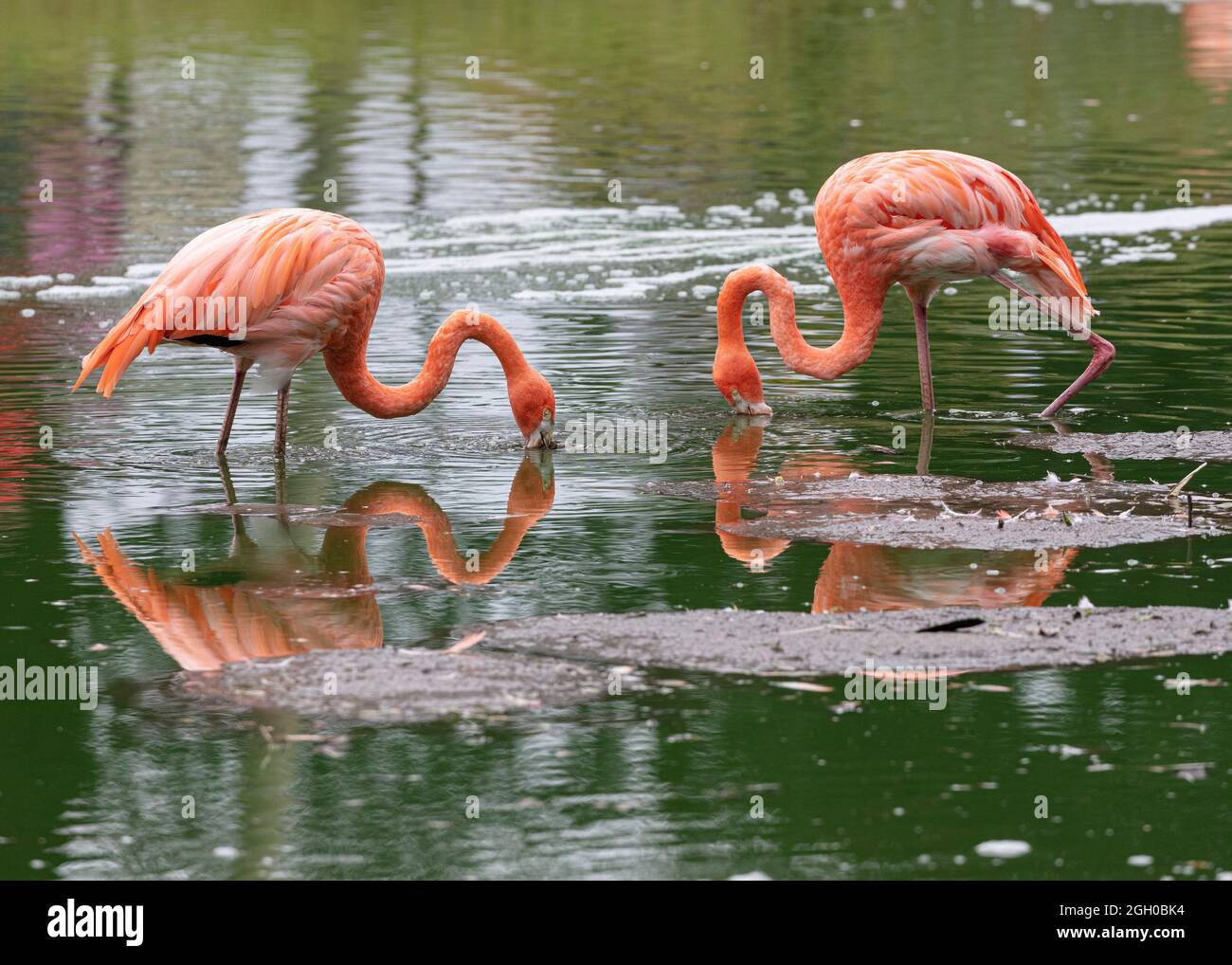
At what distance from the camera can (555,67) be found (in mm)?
29875

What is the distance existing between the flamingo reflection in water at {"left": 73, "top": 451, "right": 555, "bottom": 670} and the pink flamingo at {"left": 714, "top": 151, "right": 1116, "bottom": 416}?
2050mm

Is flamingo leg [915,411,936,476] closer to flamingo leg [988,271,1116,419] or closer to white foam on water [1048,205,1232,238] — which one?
flamingo leg [988,271,1116,419]

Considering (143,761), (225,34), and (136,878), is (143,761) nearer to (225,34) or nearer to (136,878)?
(136,878)

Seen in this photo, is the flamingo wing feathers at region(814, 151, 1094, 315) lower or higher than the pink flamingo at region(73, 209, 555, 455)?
higher

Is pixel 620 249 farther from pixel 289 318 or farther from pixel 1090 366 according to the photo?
pixel 289 318

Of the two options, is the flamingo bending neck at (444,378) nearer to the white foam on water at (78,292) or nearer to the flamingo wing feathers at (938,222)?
the flamingo wing feathers at (938,222)

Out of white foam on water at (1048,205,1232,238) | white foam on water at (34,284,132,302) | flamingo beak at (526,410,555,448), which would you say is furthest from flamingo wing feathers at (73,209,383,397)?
white foam on water at (1048,205,1232,238)

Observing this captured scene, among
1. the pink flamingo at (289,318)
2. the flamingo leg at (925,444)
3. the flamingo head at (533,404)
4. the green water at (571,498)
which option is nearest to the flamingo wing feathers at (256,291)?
the pink flamingo at (289,318)

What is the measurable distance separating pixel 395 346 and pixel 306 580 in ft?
16.7

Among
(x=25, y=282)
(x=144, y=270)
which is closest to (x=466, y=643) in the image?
(x=144, y=270)

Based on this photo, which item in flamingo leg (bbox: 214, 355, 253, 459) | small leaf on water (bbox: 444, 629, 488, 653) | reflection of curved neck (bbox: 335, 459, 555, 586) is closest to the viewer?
small leaf on water (bbox: 444, 629, 488, 653)

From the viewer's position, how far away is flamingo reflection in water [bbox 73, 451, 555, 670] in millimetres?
6488

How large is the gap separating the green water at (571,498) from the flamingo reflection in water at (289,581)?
→ 28mm

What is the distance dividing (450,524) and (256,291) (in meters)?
1.64
